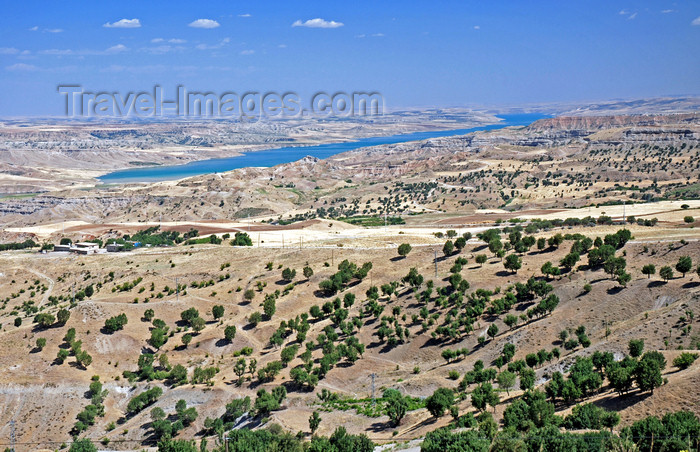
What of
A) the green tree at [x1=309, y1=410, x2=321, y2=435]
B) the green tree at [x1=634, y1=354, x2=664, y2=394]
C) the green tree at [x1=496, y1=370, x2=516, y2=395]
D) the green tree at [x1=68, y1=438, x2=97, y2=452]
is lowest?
the green tree at [x1=68, y1=438, x2=97, y2=452]

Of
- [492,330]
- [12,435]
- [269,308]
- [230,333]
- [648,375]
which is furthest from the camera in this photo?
[269,308]

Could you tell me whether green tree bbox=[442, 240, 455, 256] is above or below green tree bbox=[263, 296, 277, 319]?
above

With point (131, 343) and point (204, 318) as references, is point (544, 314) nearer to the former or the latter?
point (204, 318)

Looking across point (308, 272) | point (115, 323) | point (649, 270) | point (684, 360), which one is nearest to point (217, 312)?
point (115, 323)

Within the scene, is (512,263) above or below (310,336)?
above

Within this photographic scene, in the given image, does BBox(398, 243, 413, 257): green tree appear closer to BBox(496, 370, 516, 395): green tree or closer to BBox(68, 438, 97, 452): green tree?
BBox(496, 370, 516, 395): green tree

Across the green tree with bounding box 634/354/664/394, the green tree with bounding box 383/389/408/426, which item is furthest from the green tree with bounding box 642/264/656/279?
the green tree with bounding box 383/389/408/426

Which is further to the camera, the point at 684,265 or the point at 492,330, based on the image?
the point at 684,265

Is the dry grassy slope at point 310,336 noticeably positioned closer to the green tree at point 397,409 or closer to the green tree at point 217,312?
the green tree at point 397,409

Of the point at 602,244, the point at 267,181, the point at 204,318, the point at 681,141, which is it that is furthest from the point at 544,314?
the point at 681,141

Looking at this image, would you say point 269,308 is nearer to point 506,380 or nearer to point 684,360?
point 506,380
